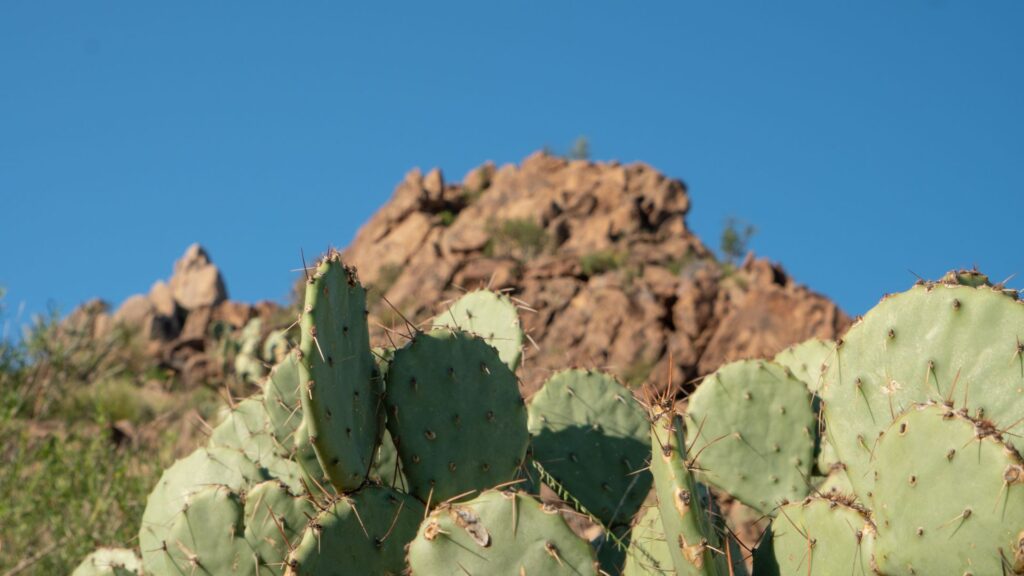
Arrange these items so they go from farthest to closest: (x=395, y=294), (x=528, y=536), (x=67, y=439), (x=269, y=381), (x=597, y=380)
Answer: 1. (x=395, y=294)
2. (x=67, y=439)
3. (x=597, y=380)
4. (x=269, y=381)
5. (x=528, y=536)

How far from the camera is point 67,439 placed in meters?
6.29

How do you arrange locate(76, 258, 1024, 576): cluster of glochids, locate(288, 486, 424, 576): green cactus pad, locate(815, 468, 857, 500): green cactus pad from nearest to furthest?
locate(76, 258, 1024, 576): cluster of glochids < locate(288, 486, 424, 576): green cactus pad < locate(815, 468, 857, 500): green cactus pad

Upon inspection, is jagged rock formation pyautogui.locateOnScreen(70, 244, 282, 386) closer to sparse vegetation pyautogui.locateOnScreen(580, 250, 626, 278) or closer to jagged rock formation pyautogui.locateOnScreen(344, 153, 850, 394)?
jagged rock formation pyautogui.locateOnScreen(344, 153, 850, 394)

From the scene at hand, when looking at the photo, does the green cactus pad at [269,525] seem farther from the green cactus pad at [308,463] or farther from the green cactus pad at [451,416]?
A: the green cactus pad at [451,416]

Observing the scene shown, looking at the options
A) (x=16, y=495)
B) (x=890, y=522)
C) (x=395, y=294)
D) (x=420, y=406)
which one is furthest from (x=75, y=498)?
(x=395, y=294)

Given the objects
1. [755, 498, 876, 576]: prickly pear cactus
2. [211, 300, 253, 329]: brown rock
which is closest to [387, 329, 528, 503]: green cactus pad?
[755, 498, 876, 576]: prickly pear cactus

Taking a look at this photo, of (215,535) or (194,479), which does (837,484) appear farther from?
(194,479)

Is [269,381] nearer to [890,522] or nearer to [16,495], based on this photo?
[890,522]

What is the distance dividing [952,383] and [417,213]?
98.5 ft

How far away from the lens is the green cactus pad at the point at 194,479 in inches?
118

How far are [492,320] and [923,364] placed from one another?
1.51 meters

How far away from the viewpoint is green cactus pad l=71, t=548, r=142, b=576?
3.23m

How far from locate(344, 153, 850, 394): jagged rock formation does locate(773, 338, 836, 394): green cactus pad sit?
2.15 ft

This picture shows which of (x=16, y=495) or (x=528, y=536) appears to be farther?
(x=16, y=495)
